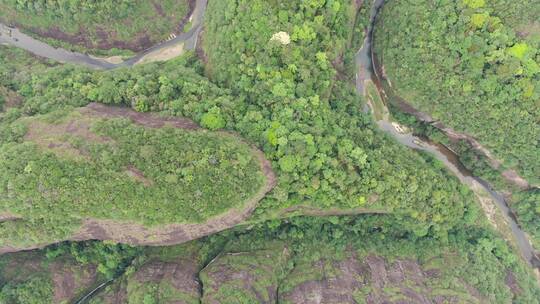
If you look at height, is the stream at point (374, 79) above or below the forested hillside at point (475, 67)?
below

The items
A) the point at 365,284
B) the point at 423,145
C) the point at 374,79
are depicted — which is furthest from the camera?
the point at 423,145

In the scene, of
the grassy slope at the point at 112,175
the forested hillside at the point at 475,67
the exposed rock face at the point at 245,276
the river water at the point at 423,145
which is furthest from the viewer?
→ the river water at the point at 423,145

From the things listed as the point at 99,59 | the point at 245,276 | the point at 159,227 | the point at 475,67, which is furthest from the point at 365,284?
the point at 99,59

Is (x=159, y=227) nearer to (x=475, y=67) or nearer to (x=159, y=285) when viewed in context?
(x=159, y=285)

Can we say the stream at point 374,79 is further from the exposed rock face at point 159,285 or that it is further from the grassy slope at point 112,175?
the exposed rock face at point 159,285

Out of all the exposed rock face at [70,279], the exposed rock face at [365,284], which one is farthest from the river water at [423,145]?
the exposed rock face at [70,279]

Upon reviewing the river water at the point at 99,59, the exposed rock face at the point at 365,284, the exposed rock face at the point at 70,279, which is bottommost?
the exposed rock face at the point at 70,279

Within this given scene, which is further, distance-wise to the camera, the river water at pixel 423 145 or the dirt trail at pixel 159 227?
the river water at pixel 423 145
